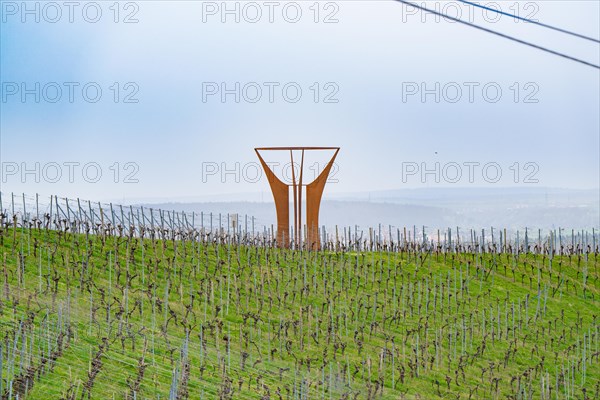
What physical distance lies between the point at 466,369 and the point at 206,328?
6936 millimetres

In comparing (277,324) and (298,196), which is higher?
(298,196)

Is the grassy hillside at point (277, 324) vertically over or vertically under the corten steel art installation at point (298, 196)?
under

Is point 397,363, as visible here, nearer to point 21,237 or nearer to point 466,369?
point 466,369

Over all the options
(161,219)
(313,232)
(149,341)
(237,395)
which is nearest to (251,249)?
(161,219)

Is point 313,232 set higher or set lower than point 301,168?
lower

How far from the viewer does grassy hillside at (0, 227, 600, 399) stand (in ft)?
67.1

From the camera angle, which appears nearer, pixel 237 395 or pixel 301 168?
pixel 237 395

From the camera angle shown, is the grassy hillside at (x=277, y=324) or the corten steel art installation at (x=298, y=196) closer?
the grassy hillside at (x=277, y=324)

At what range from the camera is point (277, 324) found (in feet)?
89.4

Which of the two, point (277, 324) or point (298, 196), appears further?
point (298, 196)

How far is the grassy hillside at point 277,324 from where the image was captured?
67.1 ft

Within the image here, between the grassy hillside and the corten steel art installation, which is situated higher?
the corten steel art installation

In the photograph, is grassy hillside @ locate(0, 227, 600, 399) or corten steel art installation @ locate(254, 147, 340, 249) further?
corten steel art installation @ locate(254, 147, 340, 249)

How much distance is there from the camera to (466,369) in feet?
84.1
